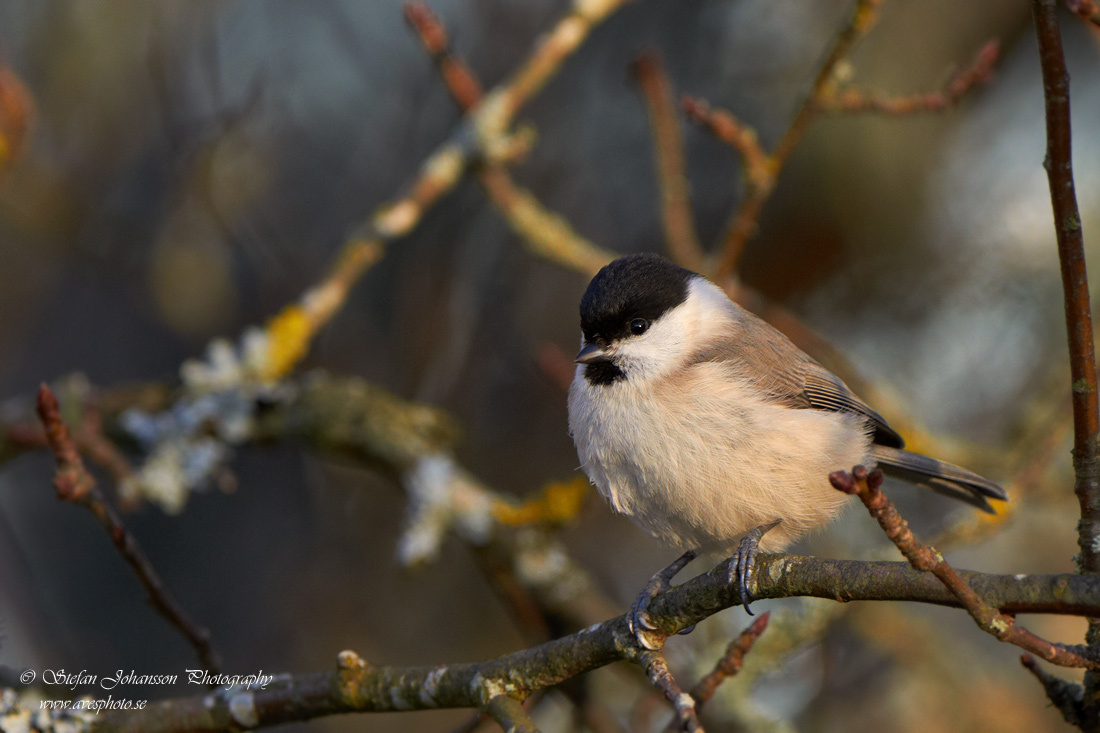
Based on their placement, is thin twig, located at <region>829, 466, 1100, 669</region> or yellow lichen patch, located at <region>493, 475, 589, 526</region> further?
yellow lichen patch, located at <region>493, 475, 589, 526</region>

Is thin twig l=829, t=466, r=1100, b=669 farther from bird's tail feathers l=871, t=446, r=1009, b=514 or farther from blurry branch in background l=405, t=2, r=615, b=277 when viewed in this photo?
blurry branch in background l=405, t=2, r=615, b=277

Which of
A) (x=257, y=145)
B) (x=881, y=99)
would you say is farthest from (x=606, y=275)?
(x=257, y=145)

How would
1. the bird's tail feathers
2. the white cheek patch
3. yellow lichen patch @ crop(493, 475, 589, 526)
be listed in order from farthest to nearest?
yellow lichen patch @ crop(493, 475, 589, 526), the bird's tail feathers, the white cheek patch

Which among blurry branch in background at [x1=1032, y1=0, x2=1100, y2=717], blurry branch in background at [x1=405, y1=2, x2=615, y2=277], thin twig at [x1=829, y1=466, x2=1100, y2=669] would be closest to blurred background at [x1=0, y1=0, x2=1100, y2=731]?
blurry branch in background at [x1=405, y1=2, x2=615, y2=277]

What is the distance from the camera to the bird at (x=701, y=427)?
2.29 m

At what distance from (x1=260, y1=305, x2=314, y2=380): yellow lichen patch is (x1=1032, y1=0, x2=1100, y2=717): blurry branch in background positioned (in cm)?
271

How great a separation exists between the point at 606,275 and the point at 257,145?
329 centimetres

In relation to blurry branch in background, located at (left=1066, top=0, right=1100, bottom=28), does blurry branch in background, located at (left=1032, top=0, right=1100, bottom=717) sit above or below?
below

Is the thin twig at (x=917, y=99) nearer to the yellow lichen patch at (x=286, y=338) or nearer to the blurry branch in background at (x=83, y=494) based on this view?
the yellow lichen patch at (x=286, y=338)

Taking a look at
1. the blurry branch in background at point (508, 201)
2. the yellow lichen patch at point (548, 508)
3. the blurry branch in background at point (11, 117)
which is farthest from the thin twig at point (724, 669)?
the blurry branch in background at point (11, 117)

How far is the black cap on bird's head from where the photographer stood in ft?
8.20

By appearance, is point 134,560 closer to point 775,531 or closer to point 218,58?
point 775,531

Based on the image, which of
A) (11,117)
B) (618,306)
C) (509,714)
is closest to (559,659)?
(509,714)

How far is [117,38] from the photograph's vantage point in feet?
15.5
